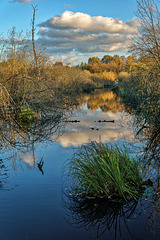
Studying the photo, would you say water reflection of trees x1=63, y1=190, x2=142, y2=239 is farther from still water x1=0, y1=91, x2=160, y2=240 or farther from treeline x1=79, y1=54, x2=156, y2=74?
treeline x1=79, y1=54, x2=156, y2=74

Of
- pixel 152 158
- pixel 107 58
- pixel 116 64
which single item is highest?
pixel 107 58

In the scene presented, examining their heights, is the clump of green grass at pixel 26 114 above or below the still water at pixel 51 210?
above

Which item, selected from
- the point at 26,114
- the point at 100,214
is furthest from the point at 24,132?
the point at 100,214

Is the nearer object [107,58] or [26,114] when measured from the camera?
[26,114]

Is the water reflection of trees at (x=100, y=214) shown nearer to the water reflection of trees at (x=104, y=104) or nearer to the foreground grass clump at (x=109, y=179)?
the foreground grass clump at (x=109, y=179)

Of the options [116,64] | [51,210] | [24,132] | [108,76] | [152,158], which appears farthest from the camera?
[116,64]

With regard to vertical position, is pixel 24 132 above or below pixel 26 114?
below

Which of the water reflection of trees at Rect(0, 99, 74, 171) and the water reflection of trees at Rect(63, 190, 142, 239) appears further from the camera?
the water reflection of trees at Rect(0, 99, 74, 171)

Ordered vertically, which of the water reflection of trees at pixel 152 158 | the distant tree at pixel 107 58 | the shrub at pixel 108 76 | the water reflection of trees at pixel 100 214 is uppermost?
the distant tree at pixel 107 58

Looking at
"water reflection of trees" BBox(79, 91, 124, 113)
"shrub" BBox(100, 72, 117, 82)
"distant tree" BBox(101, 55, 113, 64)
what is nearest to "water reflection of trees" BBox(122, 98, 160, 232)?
"water reflection of trees" BBox(79, 91, 124, 113)

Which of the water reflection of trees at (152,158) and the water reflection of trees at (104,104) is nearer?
the water reflection of trees at (152,158)

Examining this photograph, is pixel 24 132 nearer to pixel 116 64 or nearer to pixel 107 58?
pixel 116 64

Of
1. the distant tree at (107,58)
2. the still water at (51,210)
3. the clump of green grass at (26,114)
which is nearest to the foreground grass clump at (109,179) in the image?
the still water at (51,210)

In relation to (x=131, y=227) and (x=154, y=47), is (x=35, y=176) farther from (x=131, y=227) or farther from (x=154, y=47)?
(x=154, y=47)
